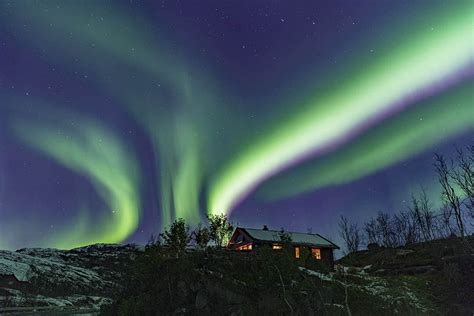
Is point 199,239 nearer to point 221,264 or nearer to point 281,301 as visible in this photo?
point 221,264

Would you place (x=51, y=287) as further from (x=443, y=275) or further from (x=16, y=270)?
(x=443, y=275)

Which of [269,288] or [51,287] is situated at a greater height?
[51,287]

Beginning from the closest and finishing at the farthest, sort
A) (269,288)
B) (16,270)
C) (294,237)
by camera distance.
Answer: (269,288) → (294,237) → (16,270)

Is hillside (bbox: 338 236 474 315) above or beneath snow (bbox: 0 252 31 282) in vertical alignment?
beneath

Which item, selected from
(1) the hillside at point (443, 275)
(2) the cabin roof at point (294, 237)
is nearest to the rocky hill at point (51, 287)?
(2) the cabin roof at point (294, 237)

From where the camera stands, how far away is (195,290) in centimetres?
4062

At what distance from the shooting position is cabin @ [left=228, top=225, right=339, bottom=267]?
6475 cm

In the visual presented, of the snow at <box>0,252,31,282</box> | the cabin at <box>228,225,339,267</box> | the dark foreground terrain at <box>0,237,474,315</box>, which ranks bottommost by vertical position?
the dark foreground terrain at <box>0,237,474,315</box>

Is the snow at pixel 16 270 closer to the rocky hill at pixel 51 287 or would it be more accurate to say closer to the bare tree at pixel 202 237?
the rocky hill at pixel 51 287

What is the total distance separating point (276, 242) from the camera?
6500 centimetres

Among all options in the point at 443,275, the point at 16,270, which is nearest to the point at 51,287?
the point at 16,270

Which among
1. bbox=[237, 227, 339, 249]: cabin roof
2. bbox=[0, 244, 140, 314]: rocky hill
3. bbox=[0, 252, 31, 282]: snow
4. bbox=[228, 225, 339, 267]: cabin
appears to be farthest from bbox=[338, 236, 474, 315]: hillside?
bbox=[0, 252, 31, 282]: snow

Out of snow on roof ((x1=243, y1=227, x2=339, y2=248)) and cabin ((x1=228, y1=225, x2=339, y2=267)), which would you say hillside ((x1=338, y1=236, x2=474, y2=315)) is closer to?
cabin ((x1=228, y1=225, x2=339, y2=267))

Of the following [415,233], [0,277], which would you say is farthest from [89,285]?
[415,233]
